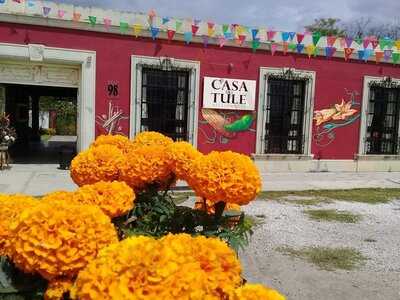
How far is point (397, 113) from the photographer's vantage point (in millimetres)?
15234

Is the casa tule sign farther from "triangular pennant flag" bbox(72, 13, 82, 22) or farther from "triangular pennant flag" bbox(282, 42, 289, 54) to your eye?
"triangular pennant flag" bbox(72, 13, 82, 22)

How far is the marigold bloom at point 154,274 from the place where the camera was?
1258mm

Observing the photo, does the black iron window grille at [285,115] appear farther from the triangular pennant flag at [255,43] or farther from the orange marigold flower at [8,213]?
the orange marigold flower at [8,213]

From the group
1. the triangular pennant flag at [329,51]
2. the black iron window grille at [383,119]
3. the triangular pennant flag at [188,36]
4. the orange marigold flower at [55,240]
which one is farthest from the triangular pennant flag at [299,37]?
the orange marigold flower at [55,240]

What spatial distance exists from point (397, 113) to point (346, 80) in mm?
2224

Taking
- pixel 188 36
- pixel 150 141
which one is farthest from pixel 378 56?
pixel 150 141

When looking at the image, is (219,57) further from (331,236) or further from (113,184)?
(113,184)

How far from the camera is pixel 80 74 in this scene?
1214 cm

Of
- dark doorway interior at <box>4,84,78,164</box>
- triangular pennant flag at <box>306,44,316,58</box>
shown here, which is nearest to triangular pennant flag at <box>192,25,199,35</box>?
triangular pennant flag at <box>306,44,316,58</box>

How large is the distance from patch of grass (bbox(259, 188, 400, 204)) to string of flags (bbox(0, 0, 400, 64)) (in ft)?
15.1

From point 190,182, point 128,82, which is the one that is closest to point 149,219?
point 190,182

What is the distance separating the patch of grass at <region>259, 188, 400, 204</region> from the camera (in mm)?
10156

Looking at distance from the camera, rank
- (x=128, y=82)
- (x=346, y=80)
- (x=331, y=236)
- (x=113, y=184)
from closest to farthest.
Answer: (x=113, y=184)
(x=331, y=236)
(x=128, y=82)
(x=346, y=80)

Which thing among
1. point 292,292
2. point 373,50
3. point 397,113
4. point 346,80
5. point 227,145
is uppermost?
point 373,50
